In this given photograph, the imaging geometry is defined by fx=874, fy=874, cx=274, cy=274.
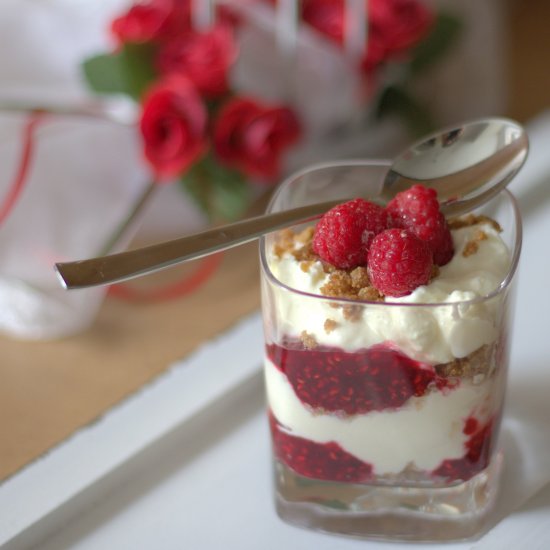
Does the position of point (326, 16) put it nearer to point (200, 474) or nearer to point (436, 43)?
point (436, 43)

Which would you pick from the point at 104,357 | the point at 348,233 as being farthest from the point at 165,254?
the point at 104,357

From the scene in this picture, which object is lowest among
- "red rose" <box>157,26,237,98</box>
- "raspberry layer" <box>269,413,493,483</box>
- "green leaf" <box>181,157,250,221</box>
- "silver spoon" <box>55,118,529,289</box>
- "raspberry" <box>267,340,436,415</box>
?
"green leaf" <box>181,157,250,221</box>

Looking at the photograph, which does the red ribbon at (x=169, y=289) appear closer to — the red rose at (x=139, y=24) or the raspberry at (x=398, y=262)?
the red rose at (x=139, y=24)

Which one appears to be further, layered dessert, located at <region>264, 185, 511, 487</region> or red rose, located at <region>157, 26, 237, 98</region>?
red rose, located at <region>157, 26, 237, 98</region>

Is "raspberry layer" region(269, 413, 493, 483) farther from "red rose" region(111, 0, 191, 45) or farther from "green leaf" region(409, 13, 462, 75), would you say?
"green leaf" region(409, 13, 462, 75)

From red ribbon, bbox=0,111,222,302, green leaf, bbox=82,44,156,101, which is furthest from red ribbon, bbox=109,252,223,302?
green leaf, bbox=82,44,156,101

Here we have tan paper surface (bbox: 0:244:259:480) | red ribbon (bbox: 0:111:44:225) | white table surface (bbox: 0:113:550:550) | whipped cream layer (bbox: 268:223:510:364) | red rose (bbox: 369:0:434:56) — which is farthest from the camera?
red rose (bbox: 369:0:434:56)

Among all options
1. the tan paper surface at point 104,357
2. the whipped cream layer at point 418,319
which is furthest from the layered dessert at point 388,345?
the tan paper surface at point 104,357
